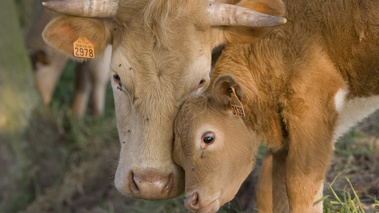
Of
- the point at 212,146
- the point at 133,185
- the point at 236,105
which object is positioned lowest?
the point at 133,185

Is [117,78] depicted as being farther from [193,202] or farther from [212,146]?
[193,202]

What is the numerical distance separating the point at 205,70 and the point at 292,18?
2.32 feet

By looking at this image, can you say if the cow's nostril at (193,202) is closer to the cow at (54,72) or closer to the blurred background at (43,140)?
the blurred background at (43,140)

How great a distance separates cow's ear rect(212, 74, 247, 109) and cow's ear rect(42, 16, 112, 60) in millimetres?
1115

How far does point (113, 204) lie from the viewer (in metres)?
6.44

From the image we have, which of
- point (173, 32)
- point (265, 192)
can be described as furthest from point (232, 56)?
point (265, 192)

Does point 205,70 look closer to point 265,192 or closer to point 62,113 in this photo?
point 265,192

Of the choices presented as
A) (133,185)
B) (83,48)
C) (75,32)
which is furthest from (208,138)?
(75,32)

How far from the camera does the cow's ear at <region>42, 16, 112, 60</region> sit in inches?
173

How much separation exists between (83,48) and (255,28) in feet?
4.33

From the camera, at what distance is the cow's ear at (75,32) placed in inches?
173

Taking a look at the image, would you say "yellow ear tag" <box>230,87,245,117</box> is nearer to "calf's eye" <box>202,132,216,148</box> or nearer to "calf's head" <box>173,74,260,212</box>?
"calf's head" <box>173,74,260,212</box>

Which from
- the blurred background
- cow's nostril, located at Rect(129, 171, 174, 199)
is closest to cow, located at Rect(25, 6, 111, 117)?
the blurred background

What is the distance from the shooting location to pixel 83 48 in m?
4.46
